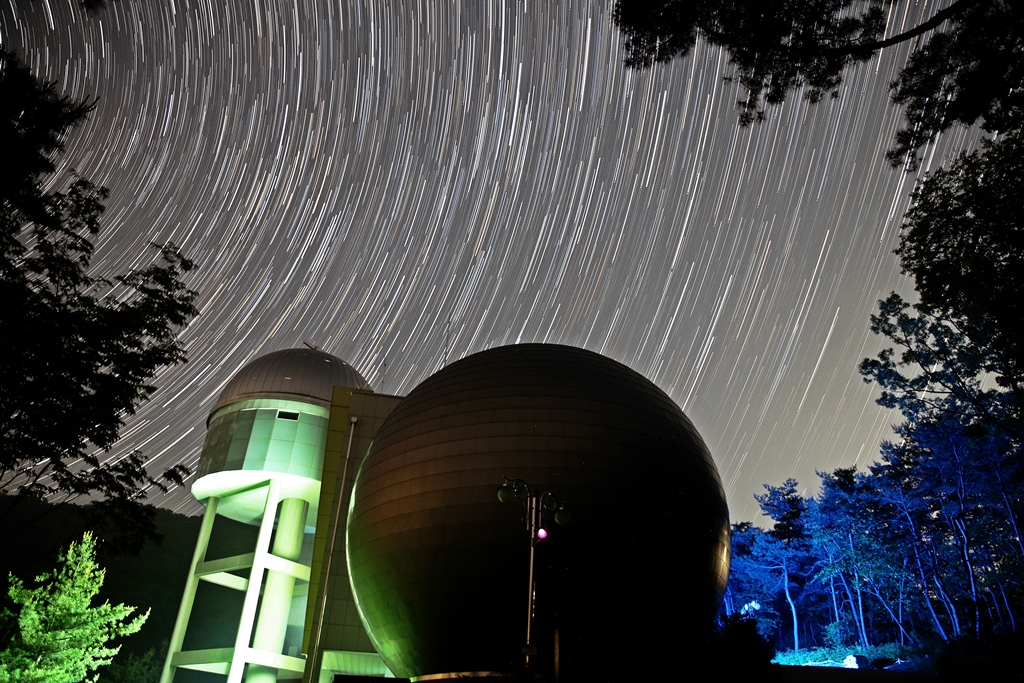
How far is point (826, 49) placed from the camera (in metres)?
9.75

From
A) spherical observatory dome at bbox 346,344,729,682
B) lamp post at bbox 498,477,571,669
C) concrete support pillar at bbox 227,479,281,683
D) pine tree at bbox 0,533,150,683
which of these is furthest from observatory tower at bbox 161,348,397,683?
lamp post at bbox 498,477,571,669

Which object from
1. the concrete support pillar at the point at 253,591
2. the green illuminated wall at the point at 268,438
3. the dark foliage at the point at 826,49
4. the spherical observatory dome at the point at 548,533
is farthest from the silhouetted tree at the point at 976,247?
the concrete support pillar at the point at 253,591

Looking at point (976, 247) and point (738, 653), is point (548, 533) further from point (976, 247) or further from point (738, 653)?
point (976, 247)

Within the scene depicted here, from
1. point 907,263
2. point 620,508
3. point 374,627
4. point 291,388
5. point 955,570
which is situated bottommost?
point 374,627

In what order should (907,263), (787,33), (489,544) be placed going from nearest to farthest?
1. (787,33)
2. (489,544)
3. (907,263)

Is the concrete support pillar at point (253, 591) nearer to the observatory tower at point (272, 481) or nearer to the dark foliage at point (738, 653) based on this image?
the observatory tower at point (272, 481)

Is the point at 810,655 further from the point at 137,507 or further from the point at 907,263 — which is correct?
the point at 137,507

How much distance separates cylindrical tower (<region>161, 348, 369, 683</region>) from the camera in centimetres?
2922

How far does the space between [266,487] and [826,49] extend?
3016 cm

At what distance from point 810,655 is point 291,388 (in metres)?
31.9

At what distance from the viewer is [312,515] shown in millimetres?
35906

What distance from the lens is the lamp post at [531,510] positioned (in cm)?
1150

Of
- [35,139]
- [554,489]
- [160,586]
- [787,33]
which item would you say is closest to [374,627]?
[554,489]

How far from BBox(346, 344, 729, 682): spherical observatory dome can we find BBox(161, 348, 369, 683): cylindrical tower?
15022 mm
